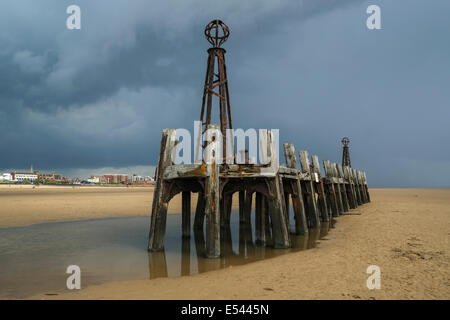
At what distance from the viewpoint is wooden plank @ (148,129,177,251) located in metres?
8.78

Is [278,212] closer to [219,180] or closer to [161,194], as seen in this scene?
[219,180]

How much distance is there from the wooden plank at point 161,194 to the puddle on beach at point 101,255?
455mm

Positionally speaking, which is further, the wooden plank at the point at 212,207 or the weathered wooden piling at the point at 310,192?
the weathered wooden piling at the point at 310,192

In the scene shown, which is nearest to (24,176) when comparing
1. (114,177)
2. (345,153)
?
(114,177)

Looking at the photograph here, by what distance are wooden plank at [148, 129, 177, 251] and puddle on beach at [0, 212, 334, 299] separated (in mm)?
455

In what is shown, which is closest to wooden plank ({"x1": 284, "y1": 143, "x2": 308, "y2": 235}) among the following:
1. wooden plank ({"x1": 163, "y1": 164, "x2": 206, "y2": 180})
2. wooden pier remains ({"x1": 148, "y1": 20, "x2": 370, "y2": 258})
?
wooden pier remains ({"x1": 148, "y1": 20, "x2": 370, "y2": 258})

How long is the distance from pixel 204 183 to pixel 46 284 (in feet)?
13.9

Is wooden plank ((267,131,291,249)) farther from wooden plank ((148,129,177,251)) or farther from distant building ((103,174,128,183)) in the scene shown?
distant building ((103,174,128,183))

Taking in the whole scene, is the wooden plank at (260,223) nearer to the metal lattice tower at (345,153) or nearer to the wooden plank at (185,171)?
the wooden plank at (185,171)

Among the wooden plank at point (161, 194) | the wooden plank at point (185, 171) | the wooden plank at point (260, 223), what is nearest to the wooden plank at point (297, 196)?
the wooden plank at point (260, 223)

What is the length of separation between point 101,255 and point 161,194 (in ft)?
8.11

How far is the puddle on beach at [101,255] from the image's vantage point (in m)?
6.44

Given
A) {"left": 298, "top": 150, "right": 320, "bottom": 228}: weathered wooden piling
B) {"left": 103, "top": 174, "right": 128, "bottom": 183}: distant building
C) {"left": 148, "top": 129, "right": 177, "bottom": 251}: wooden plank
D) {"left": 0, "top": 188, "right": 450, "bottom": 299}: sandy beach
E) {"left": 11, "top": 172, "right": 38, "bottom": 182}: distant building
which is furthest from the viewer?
{"left": 103, "top": 174, "right": 128, "bottom": 183}: distant building

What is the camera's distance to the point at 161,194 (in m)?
8.81
